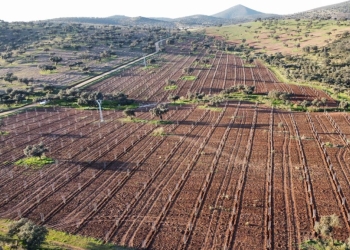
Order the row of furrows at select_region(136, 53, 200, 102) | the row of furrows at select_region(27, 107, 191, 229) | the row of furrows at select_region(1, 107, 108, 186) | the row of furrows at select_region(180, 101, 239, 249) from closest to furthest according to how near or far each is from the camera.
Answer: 1. the row of furrows at select_region(180, 101, 239, 249)
2. the row of furrows at select_region(27, 107, 191, 229)
3. the row of furrows at select_region(1, 107, 108, 186)
4. the row of furrows at select_region(136, 53, 200, 102)

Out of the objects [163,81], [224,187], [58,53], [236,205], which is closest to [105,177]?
[224,187]

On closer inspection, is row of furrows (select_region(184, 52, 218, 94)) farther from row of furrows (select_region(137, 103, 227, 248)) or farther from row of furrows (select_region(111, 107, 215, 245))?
row of furrows (select_region(137, 103, 227, 248))

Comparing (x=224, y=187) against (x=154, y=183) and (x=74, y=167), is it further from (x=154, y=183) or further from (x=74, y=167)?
(x=74, y=167)

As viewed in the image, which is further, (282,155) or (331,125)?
(331,125)

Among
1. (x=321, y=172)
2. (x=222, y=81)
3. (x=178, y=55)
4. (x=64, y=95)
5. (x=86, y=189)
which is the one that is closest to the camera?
(x=86, y=189)

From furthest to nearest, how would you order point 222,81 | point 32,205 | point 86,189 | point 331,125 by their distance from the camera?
point 222,81, point 331,125, point 86,189, point 32,205

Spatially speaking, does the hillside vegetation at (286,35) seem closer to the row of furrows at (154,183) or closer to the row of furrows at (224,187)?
the row of furrows at (224,187)

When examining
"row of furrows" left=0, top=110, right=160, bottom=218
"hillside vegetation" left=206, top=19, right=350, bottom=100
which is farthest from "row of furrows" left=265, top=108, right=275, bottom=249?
"hillside vegetation" left=206, top=19, right=350, bottom=100

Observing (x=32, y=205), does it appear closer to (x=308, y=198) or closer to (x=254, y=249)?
(x=254, y=249)

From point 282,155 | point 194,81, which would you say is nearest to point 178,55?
point 194,81

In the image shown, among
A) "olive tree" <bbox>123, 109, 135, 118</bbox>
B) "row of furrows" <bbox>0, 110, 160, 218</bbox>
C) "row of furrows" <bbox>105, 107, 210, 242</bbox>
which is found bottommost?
"row of furrows" <bbox>0, 110, 160, 218</bbox>
